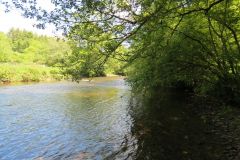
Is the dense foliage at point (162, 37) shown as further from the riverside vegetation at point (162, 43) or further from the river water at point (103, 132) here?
the river water at point (103, 132)

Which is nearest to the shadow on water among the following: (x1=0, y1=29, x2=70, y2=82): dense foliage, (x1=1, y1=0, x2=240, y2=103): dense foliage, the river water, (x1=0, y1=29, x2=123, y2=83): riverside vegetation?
the river water

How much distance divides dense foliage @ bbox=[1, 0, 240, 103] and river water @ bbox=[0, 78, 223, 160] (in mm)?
3202

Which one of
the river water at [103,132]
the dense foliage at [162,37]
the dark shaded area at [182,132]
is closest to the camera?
the dense foliage at [162,37]

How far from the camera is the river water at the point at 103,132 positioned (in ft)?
47.0

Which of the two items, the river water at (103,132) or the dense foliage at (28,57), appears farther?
the dense foliage at (28,57)

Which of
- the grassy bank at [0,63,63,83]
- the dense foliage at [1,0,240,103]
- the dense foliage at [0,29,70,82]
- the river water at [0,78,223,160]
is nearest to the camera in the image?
the dense foliage at [1,0,240,103]

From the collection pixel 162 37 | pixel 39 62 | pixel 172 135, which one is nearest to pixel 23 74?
pixel 39 62

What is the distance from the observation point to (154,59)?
1528 centimetres

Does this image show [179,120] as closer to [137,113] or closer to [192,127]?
[192,127]

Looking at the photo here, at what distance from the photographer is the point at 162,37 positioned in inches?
558

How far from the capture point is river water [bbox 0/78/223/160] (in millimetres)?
14340

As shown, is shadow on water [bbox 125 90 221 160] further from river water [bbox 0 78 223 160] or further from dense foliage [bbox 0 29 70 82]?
dense foliage [bbox 0 29 70 82]

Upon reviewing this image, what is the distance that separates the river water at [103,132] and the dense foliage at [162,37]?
3202mm

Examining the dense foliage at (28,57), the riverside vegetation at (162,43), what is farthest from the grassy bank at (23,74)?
the riverside vegetation at (162,43)
